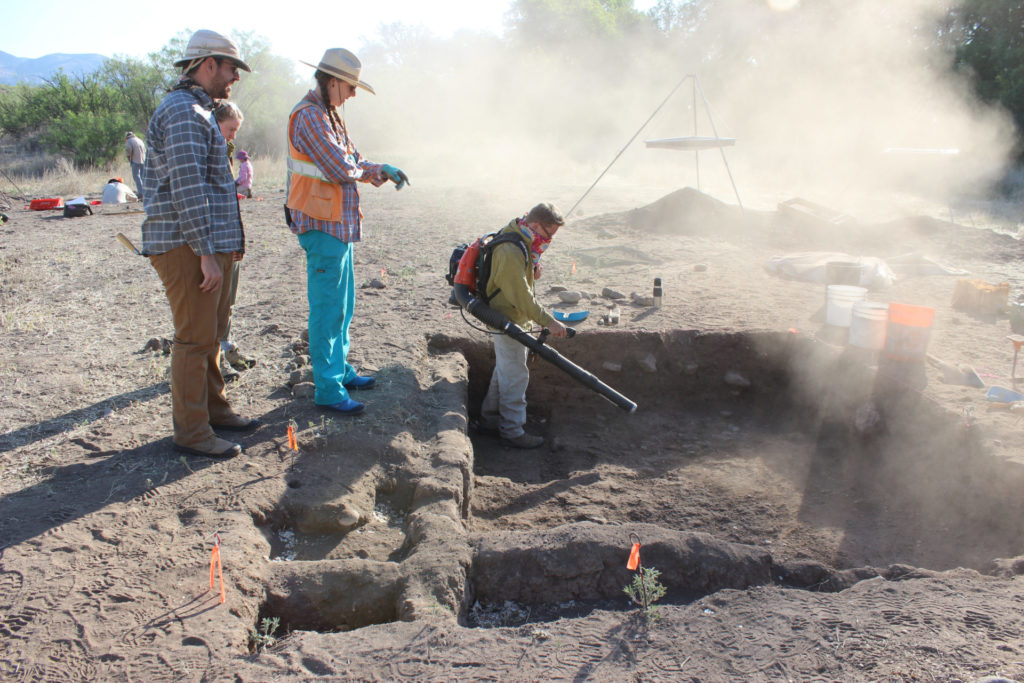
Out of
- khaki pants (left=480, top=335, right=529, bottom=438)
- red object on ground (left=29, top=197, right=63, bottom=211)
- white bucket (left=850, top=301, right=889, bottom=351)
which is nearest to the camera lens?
khaki pants (left=480, top=335, right=529, bottom=438)

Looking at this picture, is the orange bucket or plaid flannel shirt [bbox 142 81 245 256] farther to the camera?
the orange bucket

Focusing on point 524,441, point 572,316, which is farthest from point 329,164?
point 572,316

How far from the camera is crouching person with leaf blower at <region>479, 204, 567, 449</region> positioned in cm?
439

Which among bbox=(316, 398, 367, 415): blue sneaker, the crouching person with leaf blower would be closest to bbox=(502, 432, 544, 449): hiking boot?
the crouching person with leaf blower

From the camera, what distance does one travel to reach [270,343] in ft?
18.1

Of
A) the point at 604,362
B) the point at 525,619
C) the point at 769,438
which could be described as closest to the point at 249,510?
the point at 525,619

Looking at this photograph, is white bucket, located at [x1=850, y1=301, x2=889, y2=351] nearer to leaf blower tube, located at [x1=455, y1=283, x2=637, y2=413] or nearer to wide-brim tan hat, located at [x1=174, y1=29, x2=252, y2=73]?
leaf blower tube, located at [x1=455, y1=283, x2=637, y2=413]

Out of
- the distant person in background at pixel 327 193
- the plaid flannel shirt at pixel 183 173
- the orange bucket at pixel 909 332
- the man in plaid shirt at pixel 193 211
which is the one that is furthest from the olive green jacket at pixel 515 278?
the orange bucket at pixel 909 332

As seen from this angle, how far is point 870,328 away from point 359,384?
12.6 feet

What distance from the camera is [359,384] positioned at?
4.69m

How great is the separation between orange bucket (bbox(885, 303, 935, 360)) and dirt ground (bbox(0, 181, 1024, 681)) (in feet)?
0.36

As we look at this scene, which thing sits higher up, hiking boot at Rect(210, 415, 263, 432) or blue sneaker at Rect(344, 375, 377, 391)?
blue sneaker at Rect(344, 375, 377, 391)

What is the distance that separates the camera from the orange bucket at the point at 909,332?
4.74 m

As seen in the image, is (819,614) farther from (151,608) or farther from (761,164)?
(761,164)
